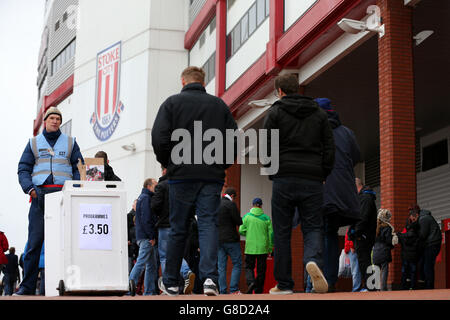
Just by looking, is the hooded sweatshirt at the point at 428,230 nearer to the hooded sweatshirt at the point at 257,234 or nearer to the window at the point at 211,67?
the hooded sweatshirt at the point at 257,234

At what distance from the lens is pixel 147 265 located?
1236 cm

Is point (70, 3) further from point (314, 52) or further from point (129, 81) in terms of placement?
point (314, 52)

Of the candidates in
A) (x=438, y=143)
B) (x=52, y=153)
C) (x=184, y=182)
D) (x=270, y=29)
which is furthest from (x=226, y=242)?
(x=438, y=143)

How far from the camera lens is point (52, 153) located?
8.59 metres

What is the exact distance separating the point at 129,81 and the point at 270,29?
13.6m

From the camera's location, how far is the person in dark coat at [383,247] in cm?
1284

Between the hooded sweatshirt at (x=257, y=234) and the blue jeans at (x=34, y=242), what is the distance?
23.6 ft

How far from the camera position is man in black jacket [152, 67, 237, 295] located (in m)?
6.89

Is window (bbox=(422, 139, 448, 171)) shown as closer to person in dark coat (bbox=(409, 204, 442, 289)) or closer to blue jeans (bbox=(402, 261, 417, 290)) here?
person in dark coat (bbox=(409, 204, 442, 289))

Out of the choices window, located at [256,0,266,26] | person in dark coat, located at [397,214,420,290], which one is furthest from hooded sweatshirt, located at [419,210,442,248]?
window, located at [256,0,266,26]

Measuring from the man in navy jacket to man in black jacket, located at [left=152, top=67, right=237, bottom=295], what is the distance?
15.8ft

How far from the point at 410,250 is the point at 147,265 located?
4827 mm

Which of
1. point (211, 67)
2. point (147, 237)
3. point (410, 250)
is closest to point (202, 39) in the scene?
point (211, 67)

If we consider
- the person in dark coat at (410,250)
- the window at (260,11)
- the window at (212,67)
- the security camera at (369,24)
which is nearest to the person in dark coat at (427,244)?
the person in dark coat at (410,250)
